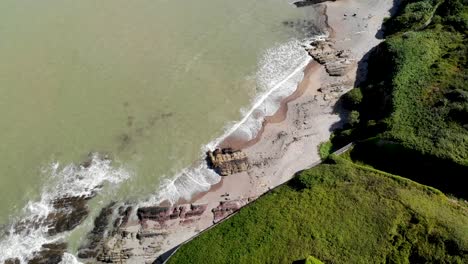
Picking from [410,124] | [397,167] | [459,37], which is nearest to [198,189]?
[397,167]

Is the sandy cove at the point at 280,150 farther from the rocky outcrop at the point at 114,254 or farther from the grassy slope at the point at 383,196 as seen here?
the grassy slope at the point at 383,196

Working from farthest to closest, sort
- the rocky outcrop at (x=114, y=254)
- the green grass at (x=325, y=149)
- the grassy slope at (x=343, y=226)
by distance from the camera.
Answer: the green grass at (x=325, y=149), the rocky outcrop at (x=114, y=254), the grassy slope at (x=343, y=226)

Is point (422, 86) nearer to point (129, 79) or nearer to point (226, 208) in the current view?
point (226, 208)

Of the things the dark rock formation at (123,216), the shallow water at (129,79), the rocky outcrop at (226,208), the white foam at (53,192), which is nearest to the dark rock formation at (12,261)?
the white foam at (53,192)

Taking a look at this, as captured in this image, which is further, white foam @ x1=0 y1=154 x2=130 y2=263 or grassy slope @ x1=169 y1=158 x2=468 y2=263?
white foam @ x1=0 y1=154 x2=130 y2=263

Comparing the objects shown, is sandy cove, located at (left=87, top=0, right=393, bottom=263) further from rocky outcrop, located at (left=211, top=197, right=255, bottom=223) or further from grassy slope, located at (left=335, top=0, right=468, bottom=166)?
grassy slope, located at (left=335, top=0, right=468, bottom=166)

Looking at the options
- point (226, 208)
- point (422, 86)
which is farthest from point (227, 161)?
point (422, 86)

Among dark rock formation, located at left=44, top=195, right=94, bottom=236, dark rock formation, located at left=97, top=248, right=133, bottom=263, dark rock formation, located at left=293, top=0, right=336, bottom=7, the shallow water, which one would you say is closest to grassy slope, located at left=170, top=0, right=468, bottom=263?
dark rock formation, located at left=97, top=248, right=133, bottom=263

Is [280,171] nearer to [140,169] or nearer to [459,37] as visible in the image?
[140,169]
